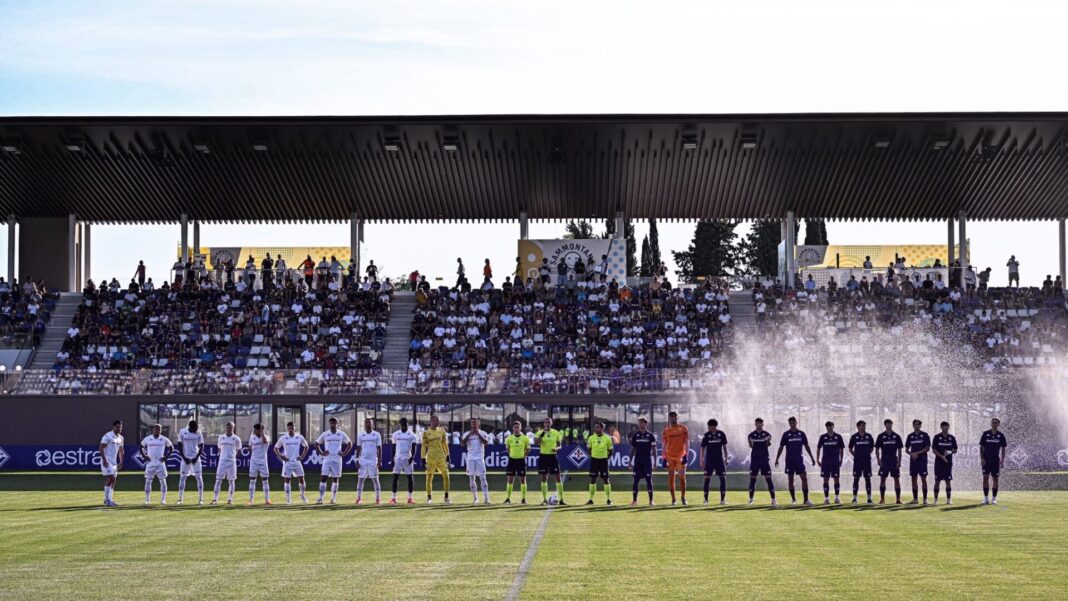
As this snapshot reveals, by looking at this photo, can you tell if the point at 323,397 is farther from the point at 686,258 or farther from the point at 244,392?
the point at 686,258

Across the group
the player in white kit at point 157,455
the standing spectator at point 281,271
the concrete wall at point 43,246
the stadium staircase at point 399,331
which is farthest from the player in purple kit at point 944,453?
the concrete wall at point 43,246

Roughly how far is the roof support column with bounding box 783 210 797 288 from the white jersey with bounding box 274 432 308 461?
3056cm

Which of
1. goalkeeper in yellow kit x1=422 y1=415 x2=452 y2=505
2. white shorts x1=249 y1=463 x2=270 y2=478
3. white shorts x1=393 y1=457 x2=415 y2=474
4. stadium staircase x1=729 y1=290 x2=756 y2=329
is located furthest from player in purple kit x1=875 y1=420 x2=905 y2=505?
stadium staircase x1=729 y1=290 x2=756 y2=329

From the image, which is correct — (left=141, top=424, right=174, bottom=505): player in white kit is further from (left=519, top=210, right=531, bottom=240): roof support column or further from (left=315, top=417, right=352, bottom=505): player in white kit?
(left=519, top=210, right=531, bottom=240): roof support column

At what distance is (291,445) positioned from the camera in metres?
29.9

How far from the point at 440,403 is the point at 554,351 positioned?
5.28 meters

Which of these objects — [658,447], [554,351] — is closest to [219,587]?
[658,447]

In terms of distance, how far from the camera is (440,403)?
4625cm

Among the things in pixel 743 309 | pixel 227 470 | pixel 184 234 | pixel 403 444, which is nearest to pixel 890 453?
pixel 403 444

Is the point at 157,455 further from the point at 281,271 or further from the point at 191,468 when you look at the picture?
the point at 281,271

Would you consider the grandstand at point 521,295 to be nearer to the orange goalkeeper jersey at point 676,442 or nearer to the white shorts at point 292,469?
the orange goalkeeper jersey at point 676,442

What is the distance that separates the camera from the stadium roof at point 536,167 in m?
48.4

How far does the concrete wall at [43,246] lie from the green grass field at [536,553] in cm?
3395

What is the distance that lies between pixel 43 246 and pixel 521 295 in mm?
21768
